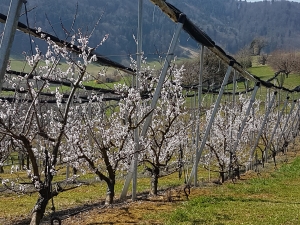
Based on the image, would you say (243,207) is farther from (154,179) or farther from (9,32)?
(9,32)

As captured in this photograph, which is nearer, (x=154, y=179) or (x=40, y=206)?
(x=40, y=206)

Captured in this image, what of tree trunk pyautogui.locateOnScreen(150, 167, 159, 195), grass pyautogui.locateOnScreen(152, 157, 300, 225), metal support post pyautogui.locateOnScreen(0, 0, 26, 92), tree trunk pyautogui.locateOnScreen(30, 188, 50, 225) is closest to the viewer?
metal support post pyautogui.locateOnScreen(0, 0, 26, 92)

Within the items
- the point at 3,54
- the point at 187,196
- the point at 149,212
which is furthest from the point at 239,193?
the point at 3,54

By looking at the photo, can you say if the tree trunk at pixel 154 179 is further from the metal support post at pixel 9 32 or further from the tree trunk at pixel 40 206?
the metal support post at pixel 9 32

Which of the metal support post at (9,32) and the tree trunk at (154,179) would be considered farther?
the tree trunk at (154,179)

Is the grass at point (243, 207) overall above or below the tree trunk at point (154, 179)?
below

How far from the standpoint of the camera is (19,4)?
5.44 meters

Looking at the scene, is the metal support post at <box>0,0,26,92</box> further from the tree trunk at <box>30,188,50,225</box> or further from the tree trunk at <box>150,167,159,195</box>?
the tree trunk at <box>150,167,159,195</box>

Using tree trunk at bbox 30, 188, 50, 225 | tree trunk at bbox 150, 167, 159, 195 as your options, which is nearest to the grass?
tree trunk at bbox 150, 167, 159, 195

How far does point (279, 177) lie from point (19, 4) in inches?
730

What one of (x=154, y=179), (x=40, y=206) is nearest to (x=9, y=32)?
(x=40, y=206)

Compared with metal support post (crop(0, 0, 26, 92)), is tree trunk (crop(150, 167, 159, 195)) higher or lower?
lower

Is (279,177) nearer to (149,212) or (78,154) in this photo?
(149,212)

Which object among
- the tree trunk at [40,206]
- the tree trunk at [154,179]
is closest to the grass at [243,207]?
the tree trunk at [154,179]
